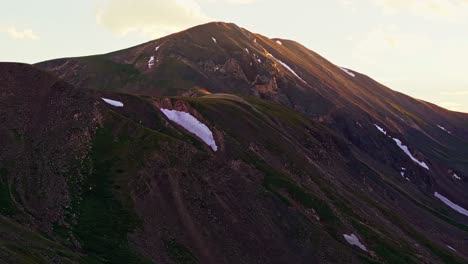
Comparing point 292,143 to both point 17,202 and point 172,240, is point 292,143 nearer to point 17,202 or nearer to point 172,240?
point 172,240

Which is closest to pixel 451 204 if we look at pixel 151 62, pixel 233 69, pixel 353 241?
pixel 233 69

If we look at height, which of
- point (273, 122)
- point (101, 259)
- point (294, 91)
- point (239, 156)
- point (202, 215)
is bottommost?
point (101, 259)

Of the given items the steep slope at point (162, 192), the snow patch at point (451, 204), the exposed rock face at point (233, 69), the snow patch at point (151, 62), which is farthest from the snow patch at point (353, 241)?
the snow patch at point (151, 62)

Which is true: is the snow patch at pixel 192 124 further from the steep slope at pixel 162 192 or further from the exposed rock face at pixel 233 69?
the exposed rock face at pixel 233 69

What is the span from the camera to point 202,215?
71.9m

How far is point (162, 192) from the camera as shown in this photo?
71812 mm

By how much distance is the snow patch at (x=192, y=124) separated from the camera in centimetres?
9475

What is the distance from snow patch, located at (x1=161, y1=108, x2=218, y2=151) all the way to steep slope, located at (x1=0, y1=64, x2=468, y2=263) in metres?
1.11

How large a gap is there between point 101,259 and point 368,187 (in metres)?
85.6

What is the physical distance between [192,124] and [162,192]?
91.0 ft

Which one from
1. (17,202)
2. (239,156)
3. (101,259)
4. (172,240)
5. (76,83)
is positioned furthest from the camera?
(76,83)

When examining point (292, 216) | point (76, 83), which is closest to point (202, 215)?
point (292, 216)

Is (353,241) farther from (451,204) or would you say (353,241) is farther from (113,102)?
(451,204)

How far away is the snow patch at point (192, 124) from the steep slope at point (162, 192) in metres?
1.11
